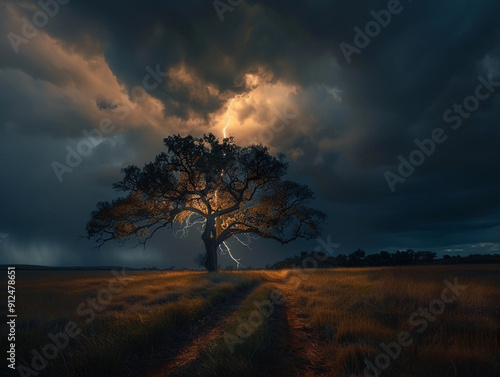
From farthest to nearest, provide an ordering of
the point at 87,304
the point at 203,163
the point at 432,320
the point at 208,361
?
the point at 203,163 < the point at 87,304 < the point at 432,320 < the point at 208,361

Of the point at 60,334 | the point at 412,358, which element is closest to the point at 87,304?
the point at 60,334

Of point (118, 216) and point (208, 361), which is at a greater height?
point (118, 216)

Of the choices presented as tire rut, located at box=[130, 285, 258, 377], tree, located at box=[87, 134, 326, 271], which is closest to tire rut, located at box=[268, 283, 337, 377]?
tire rut, located at box=[130, 285, 258, 377]

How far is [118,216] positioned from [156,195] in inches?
165

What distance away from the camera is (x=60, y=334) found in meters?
5.80

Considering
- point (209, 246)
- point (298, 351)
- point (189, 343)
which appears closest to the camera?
point (298, 351)

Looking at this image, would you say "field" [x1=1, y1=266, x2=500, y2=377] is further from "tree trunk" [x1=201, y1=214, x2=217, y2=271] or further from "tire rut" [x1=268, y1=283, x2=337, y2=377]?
"tree trunk" [x1=201, y1=214, x2=217, y2=271]

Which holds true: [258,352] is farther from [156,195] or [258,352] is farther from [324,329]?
[156,195]

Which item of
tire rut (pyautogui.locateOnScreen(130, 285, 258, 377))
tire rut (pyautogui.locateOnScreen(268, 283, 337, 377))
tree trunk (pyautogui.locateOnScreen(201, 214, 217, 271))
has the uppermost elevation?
tree trunk (pyautogui.locateOnScreen(201, 214, 217, 271))

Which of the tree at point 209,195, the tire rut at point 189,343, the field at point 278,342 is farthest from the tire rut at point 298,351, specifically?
the tree at point 209,195

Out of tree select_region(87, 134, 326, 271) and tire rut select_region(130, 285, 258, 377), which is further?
tree select_region(87, 134, 326, 271)

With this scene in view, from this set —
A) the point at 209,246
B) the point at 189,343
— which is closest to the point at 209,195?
the point at 209,246

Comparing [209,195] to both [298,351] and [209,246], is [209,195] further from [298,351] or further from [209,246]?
[298,351]

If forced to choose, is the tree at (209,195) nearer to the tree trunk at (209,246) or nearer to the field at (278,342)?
the tree trunk at (209,246)
